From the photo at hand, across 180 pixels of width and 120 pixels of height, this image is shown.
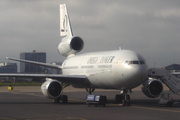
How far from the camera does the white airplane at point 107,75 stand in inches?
855

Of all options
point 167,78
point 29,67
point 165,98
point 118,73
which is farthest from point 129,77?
point 29,67

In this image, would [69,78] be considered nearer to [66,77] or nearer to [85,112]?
[66,77]

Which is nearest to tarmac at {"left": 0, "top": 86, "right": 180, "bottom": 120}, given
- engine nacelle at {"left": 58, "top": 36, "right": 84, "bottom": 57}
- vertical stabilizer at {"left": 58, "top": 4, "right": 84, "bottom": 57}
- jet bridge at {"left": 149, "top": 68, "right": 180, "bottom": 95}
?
jet bridge at {"left": 149, "top": 68, "right": 180, "bottom": 95}

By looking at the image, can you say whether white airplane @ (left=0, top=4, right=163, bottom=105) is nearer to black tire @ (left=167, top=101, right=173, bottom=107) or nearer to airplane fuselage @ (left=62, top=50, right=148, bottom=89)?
airplane fuselage @ (left=62, top=50, right=148, bottom=89)

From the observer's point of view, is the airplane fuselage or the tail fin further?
the tail fin

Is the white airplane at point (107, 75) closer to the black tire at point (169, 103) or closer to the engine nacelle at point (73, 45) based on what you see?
the engine nacelle at point (73, 45)

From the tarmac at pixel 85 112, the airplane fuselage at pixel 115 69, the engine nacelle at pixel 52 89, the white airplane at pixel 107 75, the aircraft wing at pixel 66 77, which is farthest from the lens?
the aircraft wing at pixel 66 77

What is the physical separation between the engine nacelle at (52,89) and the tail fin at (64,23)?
40.5ft

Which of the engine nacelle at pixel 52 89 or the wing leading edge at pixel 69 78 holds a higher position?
the wing leading edge at pixel 69 78

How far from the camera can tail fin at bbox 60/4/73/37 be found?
124 feet

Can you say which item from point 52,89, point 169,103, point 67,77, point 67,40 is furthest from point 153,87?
point 67,40

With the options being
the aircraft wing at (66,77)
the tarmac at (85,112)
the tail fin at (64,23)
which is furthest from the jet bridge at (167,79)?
the tail fin at (64,23)

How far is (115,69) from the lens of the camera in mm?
22750

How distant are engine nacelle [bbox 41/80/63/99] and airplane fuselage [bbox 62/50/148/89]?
305 centimetres
